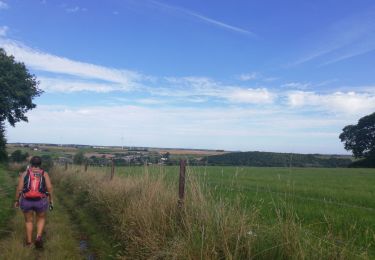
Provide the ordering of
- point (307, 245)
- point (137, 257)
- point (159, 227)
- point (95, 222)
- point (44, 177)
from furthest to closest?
point (95, 222) < point (44, 177) < point (159, 227) < point (137, 257) < point (307, 245)

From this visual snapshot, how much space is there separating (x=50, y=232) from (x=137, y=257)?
438 cm

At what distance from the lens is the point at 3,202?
1620 centimetres

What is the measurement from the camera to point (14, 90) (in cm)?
4619

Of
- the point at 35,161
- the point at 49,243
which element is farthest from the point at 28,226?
the point at 35,161

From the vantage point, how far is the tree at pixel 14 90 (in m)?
45.7

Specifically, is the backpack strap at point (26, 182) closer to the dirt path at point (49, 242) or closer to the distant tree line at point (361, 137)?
the dirt path at point (49, 242)

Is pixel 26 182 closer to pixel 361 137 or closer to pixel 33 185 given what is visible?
pixel 33 185

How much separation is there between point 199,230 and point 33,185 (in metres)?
4.46

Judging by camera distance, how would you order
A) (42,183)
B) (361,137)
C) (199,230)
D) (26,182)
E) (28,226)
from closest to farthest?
(199,230), (28,226), (26,182), (42,183), (361,137)

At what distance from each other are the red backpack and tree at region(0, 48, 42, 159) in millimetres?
38397

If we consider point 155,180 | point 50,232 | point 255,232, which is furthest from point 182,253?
point 50,232

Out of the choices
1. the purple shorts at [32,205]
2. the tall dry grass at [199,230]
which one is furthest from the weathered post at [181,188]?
the purple shorts at [32,205]

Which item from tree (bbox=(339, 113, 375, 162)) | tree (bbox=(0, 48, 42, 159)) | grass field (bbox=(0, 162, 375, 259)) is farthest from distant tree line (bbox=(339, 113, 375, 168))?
grass field (bbox=(0, 162, 375, 259))

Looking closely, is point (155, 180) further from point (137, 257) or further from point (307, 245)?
point (307, 245)
